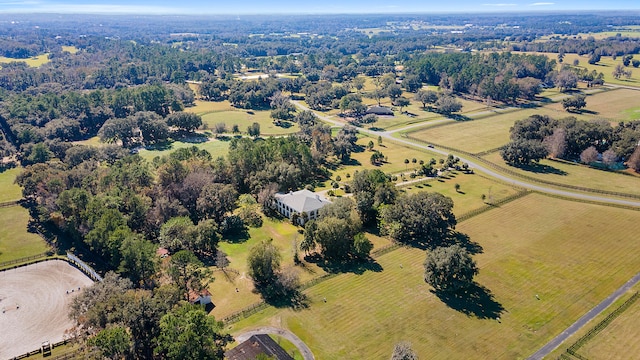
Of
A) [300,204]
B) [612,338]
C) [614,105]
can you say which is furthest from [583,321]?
[614,105]

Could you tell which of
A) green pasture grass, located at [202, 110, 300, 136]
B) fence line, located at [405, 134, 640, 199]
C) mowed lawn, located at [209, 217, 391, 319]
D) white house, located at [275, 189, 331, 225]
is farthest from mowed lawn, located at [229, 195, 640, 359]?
green pasture grass, located at [202, 110, 300, 136]

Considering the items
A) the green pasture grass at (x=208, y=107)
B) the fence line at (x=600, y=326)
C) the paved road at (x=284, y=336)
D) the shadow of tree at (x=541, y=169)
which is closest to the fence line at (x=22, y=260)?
the paved road at (x=284, y=336)

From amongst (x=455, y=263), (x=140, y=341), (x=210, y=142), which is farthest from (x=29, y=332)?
(x=210, y=142)

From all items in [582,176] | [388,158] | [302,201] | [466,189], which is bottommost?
[388,158]

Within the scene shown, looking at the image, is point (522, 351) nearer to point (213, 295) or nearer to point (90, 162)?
point (213, 295)

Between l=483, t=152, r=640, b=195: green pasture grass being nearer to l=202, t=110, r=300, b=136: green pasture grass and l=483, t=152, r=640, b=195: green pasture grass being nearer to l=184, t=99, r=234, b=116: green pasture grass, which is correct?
l=202, t=110, r=300, b=136: green pasture grass

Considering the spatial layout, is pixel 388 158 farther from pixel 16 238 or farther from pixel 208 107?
pixel 208 107
